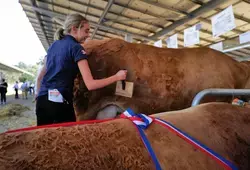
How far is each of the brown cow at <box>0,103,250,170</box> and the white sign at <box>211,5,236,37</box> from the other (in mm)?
2245

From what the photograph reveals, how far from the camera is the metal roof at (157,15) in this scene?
4.36 m

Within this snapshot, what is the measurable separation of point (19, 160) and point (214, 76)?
2.48m

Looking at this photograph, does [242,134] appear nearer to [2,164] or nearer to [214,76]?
[2,164]

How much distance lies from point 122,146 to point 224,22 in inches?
118

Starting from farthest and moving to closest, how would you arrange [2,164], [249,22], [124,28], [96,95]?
1. [124,28]
2. [249,22]
3. [96,95]
4. [2,164]

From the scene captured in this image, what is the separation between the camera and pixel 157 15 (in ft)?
17.7

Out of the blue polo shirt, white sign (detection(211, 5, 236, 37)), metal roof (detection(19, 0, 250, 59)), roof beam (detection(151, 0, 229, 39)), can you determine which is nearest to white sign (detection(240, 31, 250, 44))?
metal roof (detection(19, 0, 250, 59))

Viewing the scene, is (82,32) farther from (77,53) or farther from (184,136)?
(184,136)

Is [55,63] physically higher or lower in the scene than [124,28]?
lower

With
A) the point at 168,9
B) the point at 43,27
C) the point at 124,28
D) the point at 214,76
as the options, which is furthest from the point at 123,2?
the point at 43,27

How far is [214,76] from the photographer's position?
273 centimetres

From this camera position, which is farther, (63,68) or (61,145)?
(63,68)

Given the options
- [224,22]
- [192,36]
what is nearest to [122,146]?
[224,22]

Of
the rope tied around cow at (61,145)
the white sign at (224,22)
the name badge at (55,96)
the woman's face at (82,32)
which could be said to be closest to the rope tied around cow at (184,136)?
the rope tied around cow at (61,145)
